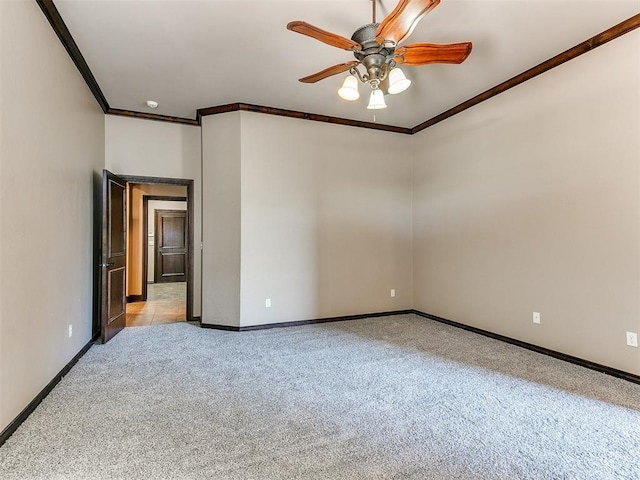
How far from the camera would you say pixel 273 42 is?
2.98 m

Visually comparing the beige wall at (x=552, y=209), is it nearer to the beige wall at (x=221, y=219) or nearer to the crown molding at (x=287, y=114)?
the crown molding at (x=287, y=114)

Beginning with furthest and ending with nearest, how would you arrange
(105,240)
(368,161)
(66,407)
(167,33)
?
(368,161) < (105,240) < (167,33) < (66,407)

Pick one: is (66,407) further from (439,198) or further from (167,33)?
(439,198)

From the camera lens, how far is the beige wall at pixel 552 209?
9.11 feet

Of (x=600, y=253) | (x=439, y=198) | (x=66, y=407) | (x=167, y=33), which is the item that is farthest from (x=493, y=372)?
(x=167, y=33)

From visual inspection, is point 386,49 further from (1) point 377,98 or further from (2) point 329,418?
(2) point 329,418

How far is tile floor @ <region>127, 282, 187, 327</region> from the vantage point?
487 centimetres

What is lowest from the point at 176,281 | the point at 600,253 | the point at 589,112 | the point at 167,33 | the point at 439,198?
the point at 176,281

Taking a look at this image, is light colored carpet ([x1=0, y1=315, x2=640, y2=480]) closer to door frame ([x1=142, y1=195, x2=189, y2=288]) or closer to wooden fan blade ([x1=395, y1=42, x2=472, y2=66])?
wooden fan blade ([x1=395, y1=42, x2=472, y2=66])

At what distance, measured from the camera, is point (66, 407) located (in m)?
2.28

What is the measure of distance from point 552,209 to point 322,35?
276 cm

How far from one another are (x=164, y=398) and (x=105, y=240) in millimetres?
2203

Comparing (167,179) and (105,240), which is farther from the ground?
(167,179)

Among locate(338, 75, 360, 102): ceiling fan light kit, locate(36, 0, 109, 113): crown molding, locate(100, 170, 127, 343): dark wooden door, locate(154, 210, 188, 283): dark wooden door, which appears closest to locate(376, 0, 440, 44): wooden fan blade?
locate(338, 75, 360, 102): ceiling fan light kit
